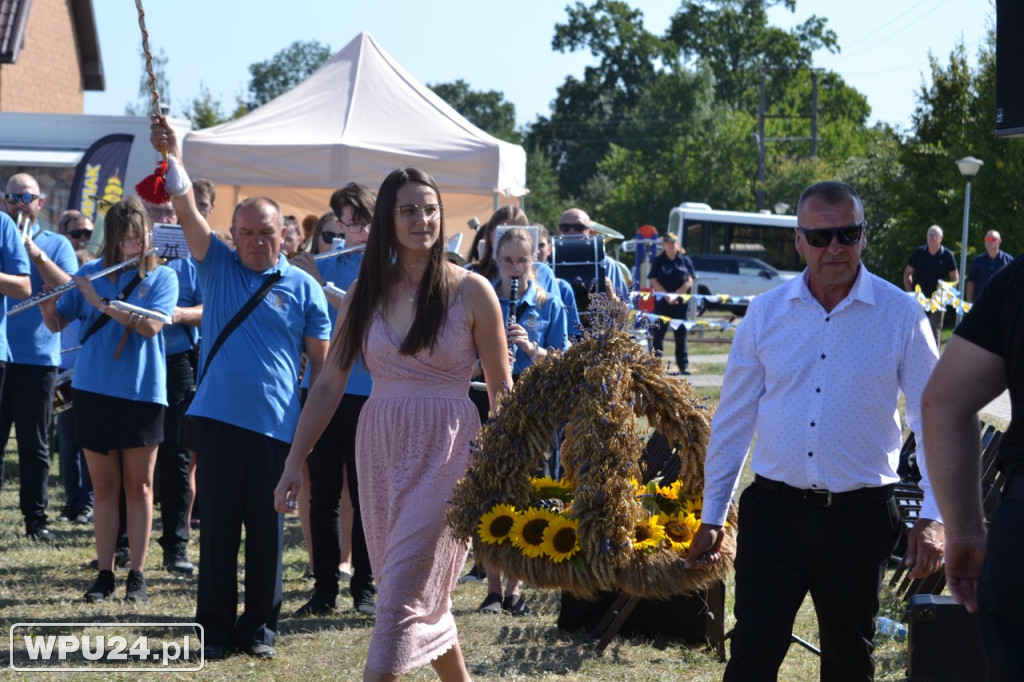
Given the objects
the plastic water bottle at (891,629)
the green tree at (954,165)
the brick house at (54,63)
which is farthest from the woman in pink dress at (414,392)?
the green tree at (954,165)

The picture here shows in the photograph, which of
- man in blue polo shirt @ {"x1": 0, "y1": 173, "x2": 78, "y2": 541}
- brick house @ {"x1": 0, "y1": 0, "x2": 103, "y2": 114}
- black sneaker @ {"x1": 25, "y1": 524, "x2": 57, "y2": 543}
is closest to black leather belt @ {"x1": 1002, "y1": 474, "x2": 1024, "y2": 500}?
man in blue polo shirt @ {"x1": 0, "y1": 173, "x2": 78, "y2": 541}

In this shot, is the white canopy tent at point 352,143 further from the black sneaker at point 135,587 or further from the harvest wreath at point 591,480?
the harvest wreath at point 591,480

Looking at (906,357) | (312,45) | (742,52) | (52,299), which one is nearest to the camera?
(906,357)

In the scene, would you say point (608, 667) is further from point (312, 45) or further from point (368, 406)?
point (312, 45)

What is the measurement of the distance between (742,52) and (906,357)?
253ft

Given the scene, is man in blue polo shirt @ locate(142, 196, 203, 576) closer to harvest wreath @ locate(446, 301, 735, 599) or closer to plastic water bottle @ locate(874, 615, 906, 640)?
harvest wreath @ locate(446, 301, 735, 599)

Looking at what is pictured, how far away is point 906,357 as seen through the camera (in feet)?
12.7

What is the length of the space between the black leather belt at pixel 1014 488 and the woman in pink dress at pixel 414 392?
205cm

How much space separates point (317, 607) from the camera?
6.63 m

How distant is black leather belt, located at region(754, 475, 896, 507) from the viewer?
3.82 m

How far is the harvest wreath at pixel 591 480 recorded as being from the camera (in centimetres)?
466

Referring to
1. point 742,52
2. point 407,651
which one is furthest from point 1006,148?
point 742,52

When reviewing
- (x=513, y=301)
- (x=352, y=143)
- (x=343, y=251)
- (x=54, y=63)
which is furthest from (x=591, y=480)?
(x=54, y=63)

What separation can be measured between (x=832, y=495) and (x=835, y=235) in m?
0.78
